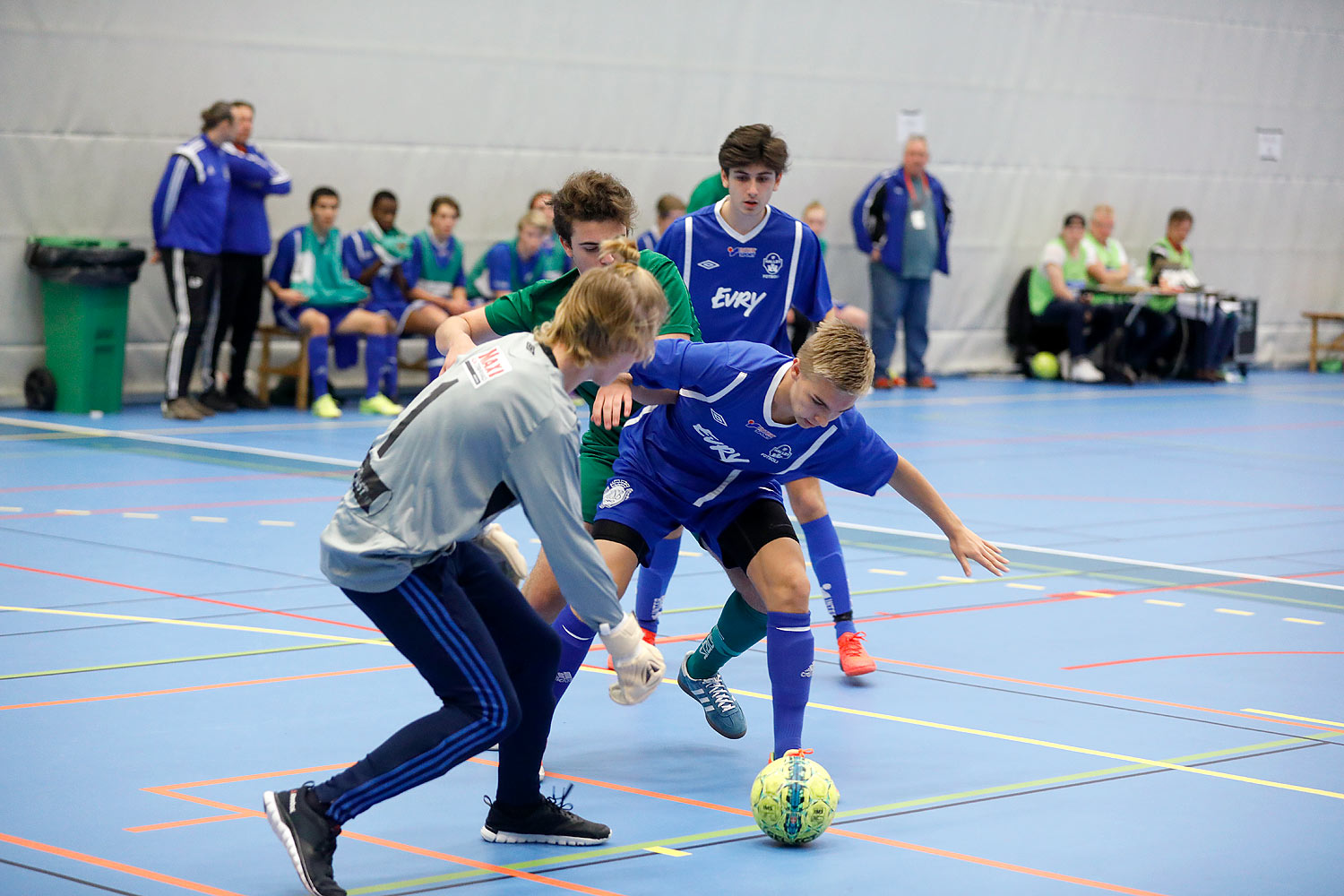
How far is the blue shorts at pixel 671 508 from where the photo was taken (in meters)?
5.24

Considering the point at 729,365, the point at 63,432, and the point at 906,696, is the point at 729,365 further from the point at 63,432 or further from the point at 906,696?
the point at 63,432

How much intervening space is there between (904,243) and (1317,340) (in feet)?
30.7

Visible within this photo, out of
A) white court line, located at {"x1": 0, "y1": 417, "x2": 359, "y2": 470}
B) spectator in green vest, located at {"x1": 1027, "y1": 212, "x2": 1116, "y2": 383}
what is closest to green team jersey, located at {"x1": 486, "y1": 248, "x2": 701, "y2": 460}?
Result: white court line, located at {"x1": 0, "y1": 417, "x2": 359, "y2": 470}

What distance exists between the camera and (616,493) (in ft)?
17.6

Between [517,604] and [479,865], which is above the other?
[517,604]

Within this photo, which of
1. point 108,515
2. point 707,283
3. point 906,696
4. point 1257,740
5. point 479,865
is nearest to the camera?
point 479,865

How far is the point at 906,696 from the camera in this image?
612cm

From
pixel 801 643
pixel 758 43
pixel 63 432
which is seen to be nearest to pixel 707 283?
pixel 801 643

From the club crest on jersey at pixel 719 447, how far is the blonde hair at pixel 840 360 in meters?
0.48

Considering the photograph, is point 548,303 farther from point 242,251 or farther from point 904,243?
point 904,243

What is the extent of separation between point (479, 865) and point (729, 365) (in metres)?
1.64

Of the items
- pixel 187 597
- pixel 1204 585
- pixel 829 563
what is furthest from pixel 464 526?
pixel 1204 585

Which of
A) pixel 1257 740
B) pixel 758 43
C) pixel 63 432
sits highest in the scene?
pixel 758 43

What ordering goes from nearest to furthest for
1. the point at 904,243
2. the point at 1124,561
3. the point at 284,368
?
the point at 1124,561
the point at 284,368
the point at 904,243
